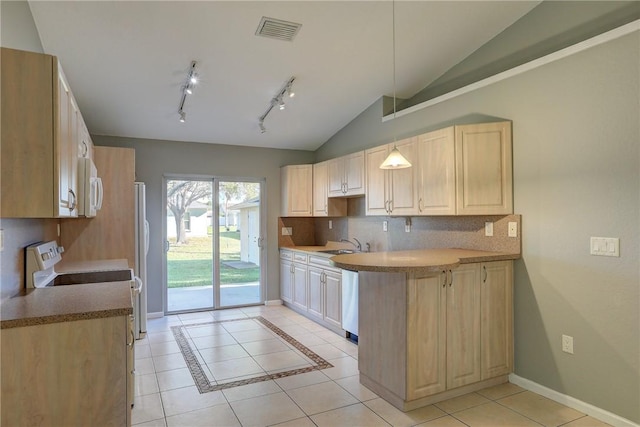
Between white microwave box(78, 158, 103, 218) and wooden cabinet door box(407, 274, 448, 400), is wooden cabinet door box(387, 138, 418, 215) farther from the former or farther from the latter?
white microwave box(78, 158, 103, 218)

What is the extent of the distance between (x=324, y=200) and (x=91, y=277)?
10.1 ft

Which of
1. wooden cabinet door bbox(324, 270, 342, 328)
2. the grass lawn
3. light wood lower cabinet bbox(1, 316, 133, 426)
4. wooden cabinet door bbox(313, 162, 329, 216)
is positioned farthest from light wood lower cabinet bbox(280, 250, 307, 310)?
light wood lower cabinet bbox(1, 316, 133, 426)

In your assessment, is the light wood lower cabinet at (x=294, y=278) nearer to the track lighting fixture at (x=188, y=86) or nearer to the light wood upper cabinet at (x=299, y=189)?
the light wood upper cabinet at (x=299, y=189)

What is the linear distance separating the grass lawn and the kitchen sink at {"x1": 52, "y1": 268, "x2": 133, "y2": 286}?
2.27m

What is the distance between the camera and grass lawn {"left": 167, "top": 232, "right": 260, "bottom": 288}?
5402 millimetres

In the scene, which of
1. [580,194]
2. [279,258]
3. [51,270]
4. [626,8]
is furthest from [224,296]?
[626,8]

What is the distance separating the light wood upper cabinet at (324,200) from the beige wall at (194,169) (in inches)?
29.0

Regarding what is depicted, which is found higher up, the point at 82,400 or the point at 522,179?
the point at 522,179

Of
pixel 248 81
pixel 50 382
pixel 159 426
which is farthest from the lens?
pixel 248 81

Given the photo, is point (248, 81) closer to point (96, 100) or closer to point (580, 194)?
point (96, 100)

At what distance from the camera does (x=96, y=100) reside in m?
4.06

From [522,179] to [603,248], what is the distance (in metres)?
0.78

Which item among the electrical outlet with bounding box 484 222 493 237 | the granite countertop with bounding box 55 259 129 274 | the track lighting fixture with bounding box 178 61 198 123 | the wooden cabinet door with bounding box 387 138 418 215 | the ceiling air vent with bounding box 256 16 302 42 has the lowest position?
the granite countertop with bounding box 55 259 129 274

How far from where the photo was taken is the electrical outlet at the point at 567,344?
2758 mm
